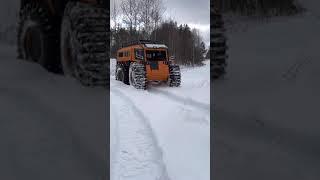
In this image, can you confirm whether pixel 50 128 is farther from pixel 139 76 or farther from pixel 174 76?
pixel 174 76

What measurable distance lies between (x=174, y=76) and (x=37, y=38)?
125 inches

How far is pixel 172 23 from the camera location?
20.1ft

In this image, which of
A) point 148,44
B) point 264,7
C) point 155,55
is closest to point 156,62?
point 155,55

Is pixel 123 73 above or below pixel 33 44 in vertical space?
below

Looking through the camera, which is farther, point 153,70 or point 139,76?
point 153,70

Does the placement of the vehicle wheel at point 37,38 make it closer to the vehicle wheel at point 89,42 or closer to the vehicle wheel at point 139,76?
the vehicle wheel at point 89,42

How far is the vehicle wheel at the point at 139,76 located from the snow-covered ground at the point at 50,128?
2.54 metres

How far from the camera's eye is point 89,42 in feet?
19.5

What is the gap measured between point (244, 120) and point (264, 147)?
100 cm

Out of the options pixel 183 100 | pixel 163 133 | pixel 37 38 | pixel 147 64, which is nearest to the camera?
pixel 163 133

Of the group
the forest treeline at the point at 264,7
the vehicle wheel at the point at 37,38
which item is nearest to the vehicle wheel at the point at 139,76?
the vehicle wheel at the point at 37,38

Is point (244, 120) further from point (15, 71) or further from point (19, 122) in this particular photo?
point (15, 71)

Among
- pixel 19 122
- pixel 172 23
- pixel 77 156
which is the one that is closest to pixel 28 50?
pixel 172 23

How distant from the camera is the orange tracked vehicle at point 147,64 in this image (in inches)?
333
